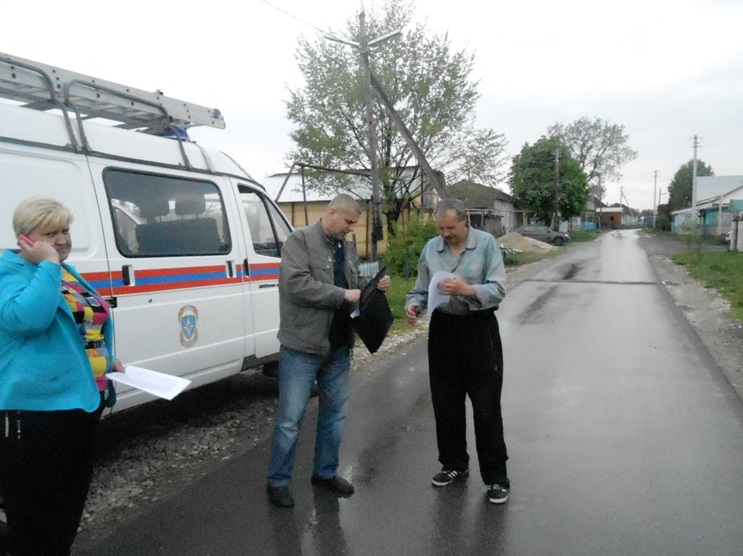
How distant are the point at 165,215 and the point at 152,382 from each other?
223cm

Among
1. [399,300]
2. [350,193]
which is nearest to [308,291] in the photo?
[399,300]

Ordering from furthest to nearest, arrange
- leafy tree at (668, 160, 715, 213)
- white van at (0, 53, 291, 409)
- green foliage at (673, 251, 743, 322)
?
leafy tree at (668, 160, 715, 213) < green foliage at (673, 251, 743, 322) < white van at (0, 53, 291, 409)

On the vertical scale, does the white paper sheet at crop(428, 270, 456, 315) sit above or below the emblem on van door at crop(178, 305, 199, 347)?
above

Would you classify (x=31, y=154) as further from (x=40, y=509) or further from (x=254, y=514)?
(x=254, y=514)

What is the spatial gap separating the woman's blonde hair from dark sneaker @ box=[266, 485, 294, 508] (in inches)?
84.5

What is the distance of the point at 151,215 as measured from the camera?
14.4 ft

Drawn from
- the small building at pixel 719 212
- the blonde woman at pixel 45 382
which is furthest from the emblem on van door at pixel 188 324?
the small building at pixel 719 212

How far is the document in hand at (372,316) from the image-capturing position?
3.62 metres

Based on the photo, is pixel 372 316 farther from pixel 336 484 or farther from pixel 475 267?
pixel 336 484

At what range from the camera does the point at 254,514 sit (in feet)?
11.8

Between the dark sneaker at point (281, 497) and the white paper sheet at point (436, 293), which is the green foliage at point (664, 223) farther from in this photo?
the dark sneaker at point (281, 497)

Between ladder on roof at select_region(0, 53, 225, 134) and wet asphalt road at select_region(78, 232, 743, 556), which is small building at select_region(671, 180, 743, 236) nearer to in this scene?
wet asphalt road at select_region(78, 232, 743, 556)

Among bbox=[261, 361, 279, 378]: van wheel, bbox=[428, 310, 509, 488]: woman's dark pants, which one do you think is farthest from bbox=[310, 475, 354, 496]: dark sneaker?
bbox=[261, 361, 279, 378]: van wheel

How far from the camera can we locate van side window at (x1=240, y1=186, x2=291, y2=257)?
17.9ft
